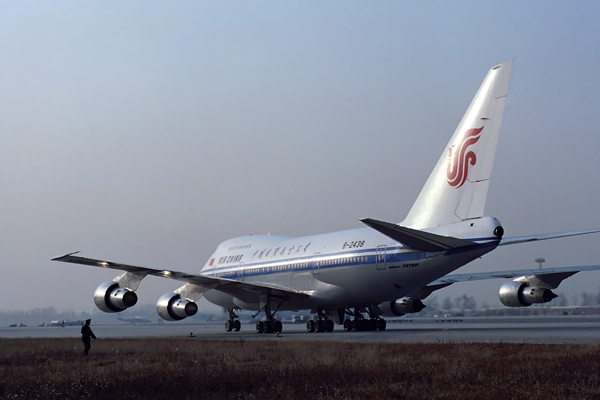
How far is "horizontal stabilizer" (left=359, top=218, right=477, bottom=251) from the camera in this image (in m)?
20.4

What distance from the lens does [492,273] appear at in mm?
32656

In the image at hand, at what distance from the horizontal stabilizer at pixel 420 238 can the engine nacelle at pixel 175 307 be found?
10.8m

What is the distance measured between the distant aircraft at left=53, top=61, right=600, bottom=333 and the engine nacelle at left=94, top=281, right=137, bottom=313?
0.04 meters

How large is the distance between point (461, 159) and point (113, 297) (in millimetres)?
15331

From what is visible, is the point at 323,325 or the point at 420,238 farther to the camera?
the point at 323,325

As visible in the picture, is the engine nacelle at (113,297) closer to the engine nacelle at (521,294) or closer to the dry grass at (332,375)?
the dry grass at (332,375)

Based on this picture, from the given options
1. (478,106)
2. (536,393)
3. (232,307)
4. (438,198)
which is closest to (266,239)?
(232,307)

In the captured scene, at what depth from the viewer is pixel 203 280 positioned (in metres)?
28.4

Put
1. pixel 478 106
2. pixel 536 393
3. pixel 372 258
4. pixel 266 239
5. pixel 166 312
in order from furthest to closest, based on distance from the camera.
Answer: pixel 266 239, pixel 166 312, pixel 372 258, pixel 478 106, pixel 536 393

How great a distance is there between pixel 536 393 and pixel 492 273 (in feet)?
83.0

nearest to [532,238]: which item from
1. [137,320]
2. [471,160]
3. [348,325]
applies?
[471,160]

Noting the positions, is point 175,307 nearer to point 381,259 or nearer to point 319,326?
point 319,326

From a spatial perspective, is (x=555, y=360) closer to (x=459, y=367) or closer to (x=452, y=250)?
(x=459, y=367)

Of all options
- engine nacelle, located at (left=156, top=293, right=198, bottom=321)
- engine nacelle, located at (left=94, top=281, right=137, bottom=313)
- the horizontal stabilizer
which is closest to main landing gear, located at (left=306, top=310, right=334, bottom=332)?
engine nacelle, located at (left=156, top=293, right=198, bottom=321)
